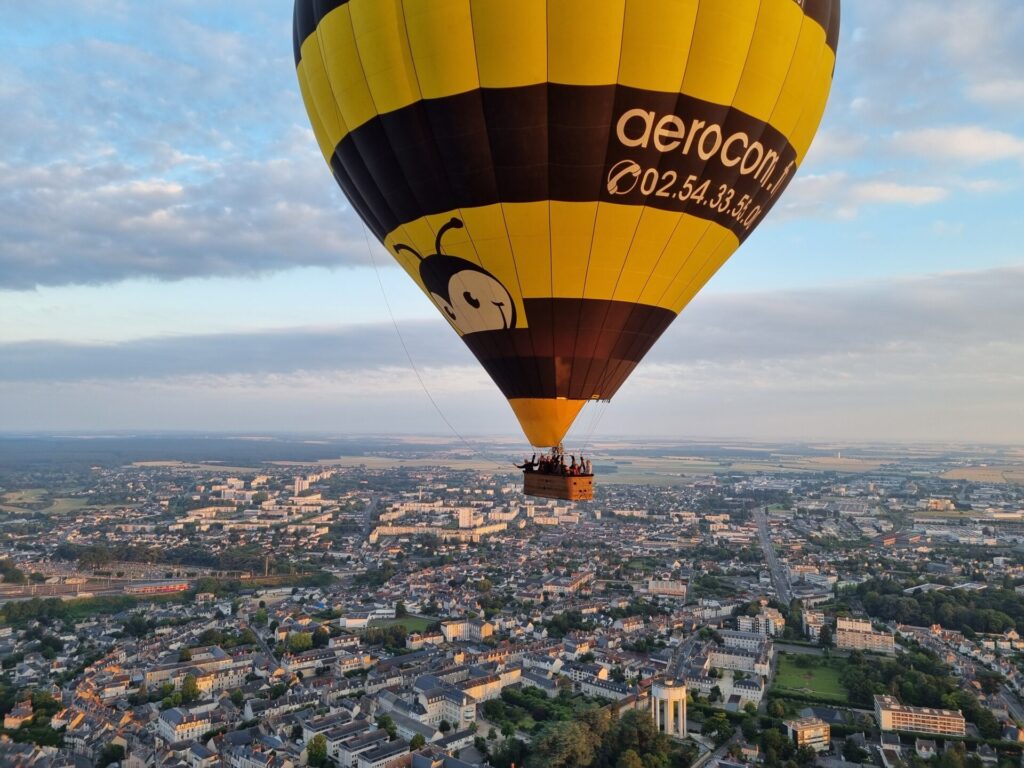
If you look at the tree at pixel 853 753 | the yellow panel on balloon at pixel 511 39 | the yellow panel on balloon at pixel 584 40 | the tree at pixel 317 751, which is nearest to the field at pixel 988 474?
the tree at pixel 853 753

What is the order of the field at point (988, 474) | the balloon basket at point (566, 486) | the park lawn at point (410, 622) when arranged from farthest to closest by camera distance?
the field at point (988, 474)
the park lawn at point (410, 622)
the balloon basket at point (566, 486)

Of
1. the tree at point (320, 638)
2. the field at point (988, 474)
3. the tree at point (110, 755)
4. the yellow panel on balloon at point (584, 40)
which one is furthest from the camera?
the field at point (988, 474)

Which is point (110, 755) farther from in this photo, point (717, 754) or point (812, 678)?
point (812, 678)

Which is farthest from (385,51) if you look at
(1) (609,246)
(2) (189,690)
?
(2) (189,690)

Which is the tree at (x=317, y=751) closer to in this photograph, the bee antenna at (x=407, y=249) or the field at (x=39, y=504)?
the bee antenna at (x=407, y=249)

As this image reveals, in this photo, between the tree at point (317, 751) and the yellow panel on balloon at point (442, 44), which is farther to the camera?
the tree at point (317, 751)

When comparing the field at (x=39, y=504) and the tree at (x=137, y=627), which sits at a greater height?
the field at (x=39, y=504)

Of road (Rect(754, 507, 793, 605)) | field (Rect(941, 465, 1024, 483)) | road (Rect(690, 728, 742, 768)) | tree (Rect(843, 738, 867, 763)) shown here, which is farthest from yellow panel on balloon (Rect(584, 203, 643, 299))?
field (Rect(941, 465, 1024, 483))

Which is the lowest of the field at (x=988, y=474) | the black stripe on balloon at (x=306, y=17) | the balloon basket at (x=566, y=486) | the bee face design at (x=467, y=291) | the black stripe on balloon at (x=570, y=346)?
the field at (x=988, y=474)
